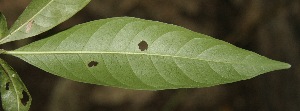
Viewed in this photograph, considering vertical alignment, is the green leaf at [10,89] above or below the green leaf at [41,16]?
below

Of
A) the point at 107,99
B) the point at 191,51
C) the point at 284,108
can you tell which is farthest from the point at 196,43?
the point at 284,108

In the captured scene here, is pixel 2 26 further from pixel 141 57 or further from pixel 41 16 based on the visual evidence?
pixel 141 57

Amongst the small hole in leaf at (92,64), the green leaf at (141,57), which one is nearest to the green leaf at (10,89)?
the green leaf at (141,57)

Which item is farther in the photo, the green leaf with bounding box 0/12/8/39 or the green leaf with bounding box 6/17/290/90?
the green leaf with bounding box 0/12/8/39

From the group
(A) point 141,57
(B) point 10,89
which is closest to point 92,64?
(A) point 141,57

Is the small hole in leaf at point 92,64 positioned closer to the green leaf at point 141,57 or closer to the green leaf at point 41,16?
the green leaf at point 141,57

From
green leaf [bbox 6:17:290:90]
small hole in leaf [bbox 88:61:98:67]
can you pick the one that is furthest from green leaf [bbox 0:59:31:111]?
small hole in leaf [bbox 88:61:98:67]

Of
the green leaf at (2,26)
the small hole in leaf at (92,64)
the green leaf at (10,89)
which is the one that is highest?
the green leaf at (2,26)

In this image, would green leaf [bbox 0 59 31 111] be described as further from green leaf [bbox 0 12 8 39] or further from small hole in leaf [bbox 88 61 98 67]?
small hole in leaf [bbox 88 61 98 67]
